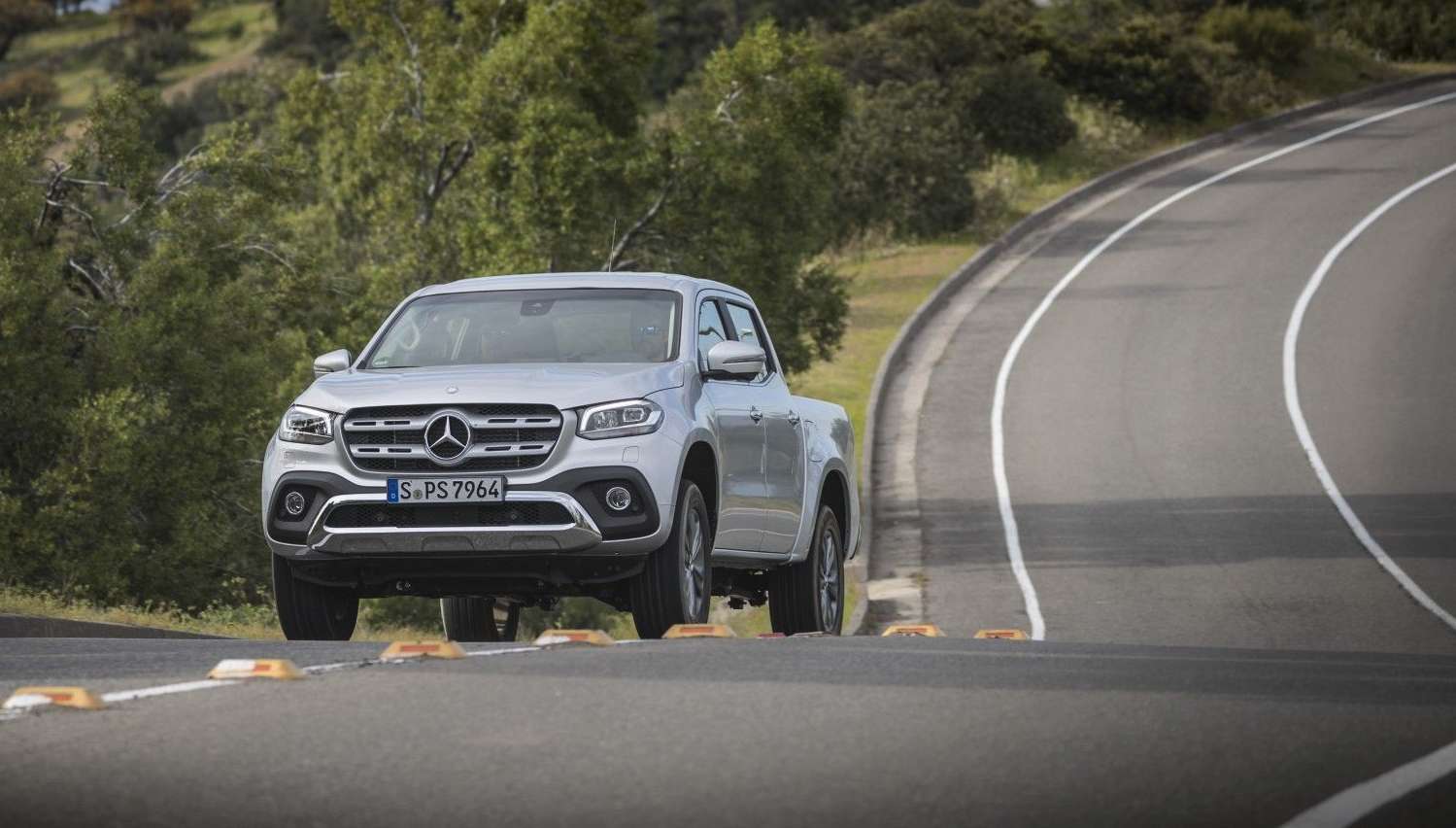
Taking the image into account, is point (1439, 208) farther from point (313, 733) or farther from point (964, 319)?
point (313, 733)

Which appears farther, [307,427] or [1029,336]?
[1029,336]

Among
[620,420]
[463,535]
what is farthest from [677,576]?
[463,535]

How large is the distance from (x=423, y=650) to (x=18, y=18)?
445ft

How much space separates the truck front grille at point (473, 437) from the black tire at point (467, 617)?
7.90ft

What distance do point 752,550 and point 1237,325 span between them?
1316 inches

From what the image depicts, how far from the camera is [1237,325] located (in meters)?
43.9

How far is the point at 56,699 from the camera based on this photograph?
288 inches

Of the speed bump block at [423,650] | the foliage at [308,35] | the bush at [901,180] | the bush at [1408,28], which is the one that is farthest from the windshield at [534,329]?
the foliage at [308,35]

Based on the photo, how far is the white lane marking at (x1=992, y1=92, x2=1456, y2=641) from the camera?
28516 mm

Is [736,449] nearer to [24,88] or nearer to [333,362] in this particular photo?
[333,362]

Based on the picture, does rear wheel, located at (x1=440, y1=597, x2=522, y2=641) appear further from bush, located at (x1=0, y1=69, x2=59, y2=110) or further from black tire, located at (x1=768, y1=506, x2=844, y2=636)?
bush, located at (x1=0, y1=69, x2=59, y2=110)

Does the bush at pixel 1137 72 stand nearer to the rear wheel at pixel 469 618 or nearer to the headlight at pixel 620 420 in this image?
the rear wheel at pixel 469 618

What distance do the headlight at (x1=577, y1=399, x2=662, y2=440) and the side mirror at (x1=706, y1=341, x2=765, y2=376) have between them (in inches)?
32.3

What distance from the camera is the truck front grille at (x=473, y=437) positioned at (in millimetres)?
10305
